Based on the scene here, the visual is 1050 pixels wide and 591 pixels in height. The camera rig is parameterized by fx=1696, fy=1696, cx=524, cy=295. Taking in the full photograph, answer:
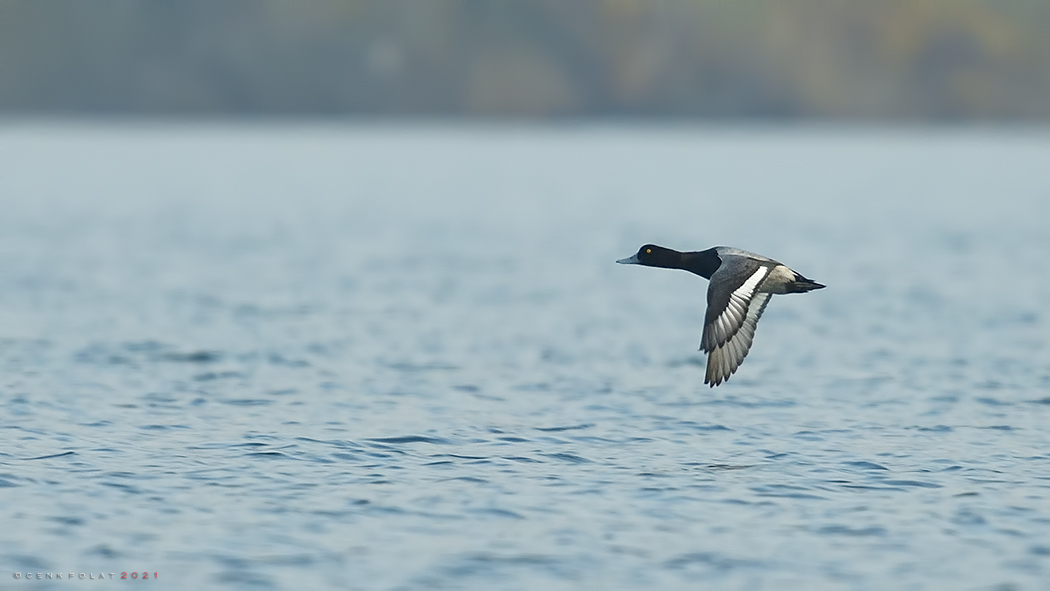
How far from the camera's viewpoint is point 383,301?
29.2 metres

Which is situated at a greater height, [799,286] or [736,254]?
[736,254]

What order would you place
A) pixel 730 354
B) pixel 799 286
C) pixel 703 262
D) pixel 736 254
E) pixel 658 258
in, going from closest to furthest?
1. pixel 730 354
2. pixel 799 286
3. pixel 736 254
4. pixel 703 262
5. pixel 658 258

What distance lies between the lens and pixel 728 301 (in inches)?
588

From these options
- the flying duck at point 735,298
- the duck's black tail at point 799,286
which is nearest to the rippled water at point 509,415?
the flying duck at point 735,298

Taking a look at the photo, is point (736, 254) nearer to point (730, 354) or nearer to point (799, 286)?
point (799, 286)

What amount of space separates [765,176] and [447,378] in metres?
75.2

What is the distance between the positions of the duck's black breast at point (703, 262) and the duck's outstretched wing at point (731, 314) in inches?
43.7

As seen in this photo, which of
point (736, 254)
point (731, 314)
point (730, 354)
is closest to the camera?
point (730, 354)

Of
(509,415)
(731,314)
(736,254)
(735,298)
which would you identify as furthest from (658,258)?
(731,314)

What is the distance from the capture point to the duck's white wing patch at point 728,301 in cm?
1455

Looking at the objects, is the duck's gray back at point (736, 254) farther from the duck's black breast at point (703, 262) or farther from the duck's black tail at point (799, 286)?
the duck's black breast at point (703, 262)

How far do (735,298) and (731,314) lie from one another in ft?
0.87

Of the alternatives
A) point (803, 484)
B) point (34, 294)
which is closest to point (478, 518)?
point (803, 484)

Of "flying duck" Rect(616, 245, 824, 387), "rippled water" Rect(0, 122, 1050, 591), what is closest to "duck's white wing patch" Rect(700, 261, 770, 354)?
"flying duck" Rect(616, 245, 824, 387)
